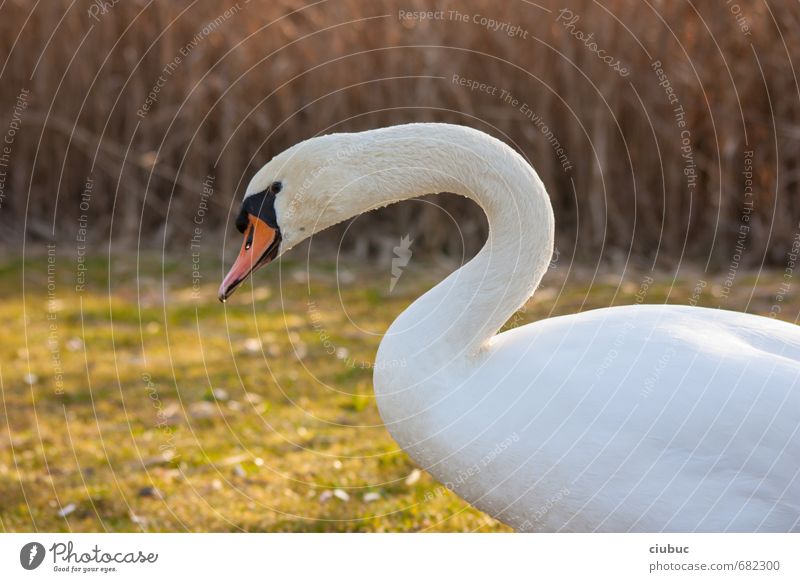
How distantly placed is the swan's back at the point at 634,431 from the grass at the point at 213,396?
1251 mm

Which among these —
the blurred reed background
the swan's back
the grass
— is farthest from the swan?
the blurred reed background

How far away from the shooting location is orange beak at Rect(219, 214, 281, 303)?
10.4 feet

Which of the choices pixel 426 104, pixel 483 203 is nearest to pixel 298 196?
pixel 483 203

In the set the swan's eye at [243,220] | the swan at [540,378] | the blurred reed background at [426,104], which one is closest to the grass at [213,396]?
the blurred reed background at [426,104]

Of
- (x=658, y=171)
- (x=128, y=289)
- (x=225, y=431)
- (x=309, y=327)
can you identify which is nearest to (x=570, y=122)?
(x=658, y=171)

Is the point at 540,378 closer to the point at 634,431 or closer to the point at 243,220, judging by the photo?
the point at 634,431

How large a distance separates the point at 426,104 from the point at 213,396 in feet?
11.2

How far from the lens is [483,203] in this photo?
3223 millimetres

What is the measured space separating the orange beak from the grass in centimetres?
138

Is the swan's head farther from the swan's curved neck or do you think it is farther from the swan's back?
the swan's back

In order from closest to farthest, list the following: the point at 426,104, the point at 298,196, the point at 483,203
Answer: the point at 298,196 → the point at 483,203 → the point at 426,104

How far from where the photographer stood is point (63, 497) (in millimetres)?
4496

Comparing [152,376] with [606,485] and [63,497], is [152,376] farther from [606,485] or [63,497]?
[606,485]
